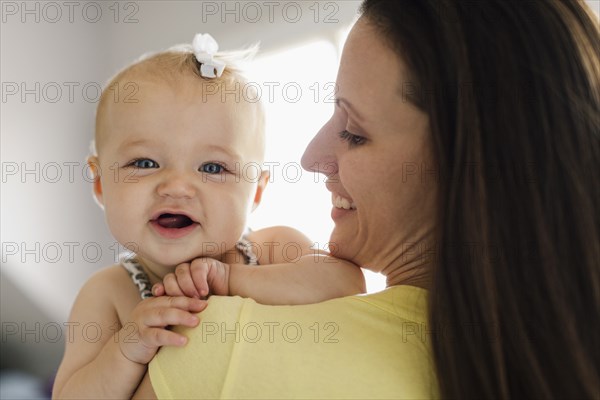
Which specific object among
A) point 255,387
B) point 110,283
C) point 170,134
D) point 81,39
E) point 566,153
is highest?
point 81,39

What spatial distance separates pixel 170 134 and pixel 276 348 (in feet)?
1.49

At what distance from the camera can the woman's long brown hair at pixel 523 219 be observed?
774 mm

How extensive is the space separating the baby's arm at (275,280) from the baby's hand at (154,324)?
0.05m

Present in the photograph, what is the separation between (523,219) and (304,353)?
312 millimetres

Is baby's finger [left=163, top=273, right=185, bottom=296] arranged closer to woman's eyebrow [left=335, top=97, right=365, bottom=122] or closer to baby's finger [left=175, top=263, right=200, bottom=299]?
baby's finger [left=175, top=263, right=200, bottom=299]

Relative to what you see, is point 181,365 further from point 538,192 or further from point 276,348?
point 538,192

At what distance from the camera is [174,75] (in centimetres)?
110

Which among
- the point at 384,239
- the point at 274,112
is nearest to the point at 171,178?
the point at 384,239

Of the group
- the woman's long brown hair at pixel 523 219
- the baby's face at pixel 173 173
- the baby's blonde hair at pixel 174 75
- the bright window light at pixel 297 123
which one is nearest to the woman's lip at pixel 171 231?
the baby's face at pixel 173 173

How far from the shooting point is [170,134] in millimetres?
1058

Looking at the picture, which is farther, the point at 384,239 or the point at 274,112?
the point at 274,112

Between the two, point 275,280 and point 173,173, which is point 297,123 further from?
point 275,280

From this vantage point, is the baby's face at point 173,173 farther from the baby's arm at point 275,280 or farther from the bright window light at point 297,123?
the bright window light at point 297,123

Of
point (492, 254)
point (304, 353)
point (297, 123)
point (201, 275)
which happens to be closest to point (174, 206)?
point (201, 275)
